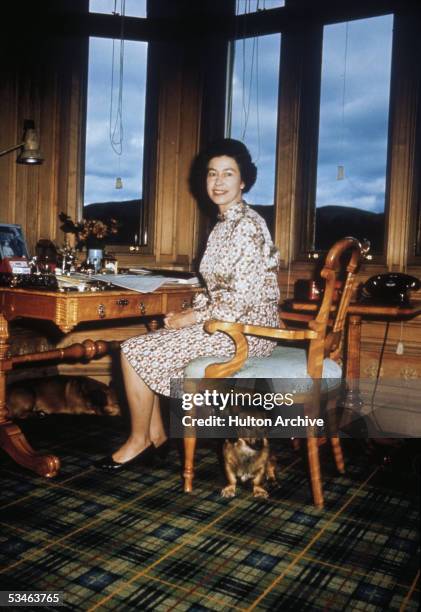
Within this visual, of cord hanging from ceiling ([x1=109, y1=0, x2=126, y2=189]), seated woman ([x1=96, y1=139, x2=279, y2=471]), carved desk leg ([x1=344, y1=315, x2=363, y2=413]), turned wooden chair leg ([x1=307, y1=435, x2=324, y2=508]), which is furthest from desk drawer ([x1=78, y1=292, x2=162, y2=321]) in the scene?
cord hanging from ceiling ([x1=109, y1=0, x2=126, y2=189])

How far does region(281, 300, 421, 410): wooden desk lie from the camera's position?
330cm

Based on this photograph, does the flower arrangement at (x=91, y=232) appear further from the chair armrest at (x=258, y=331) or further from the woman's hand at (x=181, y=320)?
the chair armrest at (x=258, y=331)

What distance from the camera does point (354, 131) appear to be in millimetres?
4117

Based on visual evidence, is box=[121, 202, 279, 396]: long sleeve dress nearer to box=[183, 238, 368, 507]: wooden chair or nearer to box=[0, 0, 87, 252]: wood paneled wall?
box=[183, 238, 368, 507]: wooden chair

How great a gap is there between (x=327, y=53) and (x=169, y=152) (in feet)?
4.45

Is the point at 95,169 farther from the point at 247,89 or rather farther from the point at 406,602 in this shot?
the point at 406,602

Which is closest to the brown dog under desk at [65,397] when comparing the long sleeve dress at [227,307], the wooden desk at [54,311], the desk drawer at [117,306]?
the wooden desk at [54,311]

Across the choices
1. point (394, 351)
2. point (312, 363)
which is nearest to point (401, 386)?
point (394, 351)

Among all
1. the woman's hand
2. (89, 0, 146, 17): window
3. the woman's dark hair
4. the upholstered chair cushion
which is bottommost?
the upholstered chair cushion

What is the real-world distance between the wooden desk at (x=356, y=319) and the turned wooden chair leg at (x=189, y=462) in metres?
1.12

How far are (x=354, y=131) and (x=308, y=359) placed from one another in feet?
6.96

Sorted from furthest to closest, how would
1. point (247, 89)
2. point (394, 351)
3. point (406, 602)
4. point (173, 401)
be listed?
point (247, 89)
point (394, 351)
point (173, 401)
point (406, 602)

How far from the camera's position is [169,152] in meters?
4.45

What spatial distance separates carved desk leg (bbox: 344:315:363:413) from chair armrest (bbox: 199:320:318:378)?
1.09 meters
